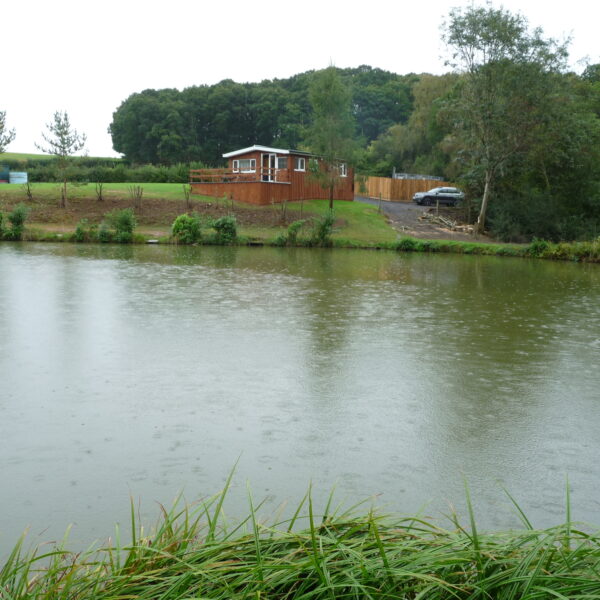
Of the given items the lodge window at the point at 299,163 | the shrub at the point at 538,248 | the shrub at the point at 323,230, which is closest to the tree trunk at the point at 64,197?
the lodge window at the point at 299,163

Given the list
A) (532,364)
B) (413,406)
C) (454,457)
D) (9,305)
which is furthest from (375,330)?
(9,305)

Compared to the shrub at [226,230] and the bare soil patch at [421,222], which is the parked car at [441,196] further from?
the shrub at [226,230]

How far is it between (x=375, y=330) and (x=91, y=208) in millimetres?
25399

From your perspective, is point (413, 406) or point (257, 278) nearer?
point (413, 406)

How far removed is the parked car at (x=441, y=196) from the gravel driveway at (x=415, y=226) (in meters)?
1.27

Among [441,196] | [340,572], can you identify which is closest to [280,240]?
[441,196]

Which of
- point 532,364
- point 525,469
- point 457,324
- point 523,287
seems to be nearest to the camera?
point 525,469

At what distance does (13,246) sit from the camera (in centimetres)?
2270

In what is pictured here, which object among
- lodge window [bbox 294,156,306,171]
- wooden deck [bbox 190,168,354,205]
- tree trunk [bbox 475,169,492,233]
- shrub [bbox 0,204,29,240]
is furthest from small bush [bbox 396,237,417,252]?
shrub [bbox 0,204,29,240]

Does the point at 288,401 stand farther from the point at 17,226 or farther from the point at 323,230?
the point at 17,226

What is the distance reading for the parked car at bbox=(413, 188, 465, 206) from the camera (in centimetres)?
3947

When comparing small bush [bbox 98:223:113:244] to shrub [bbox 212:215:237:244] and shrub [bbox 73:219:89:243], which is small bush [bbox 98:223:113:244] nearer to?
shrub [bbox 73:219:89:243]

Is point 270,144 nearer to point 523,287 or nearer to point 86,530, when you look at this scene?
point 523,287

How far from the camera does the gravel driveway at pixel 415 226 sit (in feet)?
99.7
